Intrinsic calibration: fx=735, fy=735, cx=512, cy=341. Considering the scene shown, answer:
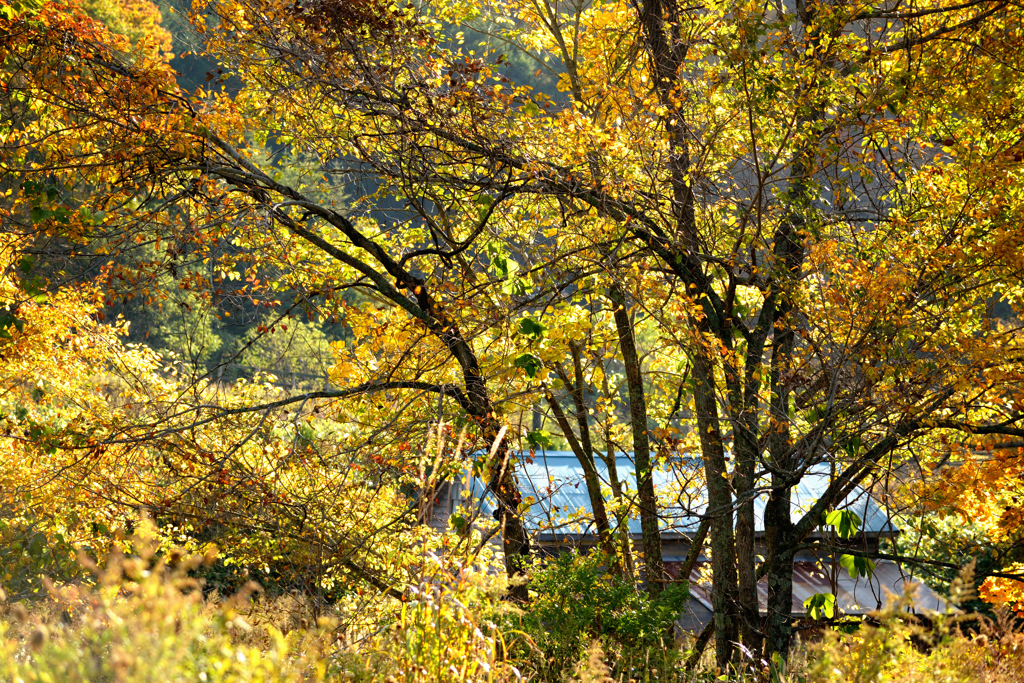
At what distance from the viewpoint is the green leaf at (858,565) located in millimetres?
4793

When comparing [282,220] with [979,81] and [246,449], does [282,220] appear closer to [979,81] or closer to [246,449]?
[246,449]

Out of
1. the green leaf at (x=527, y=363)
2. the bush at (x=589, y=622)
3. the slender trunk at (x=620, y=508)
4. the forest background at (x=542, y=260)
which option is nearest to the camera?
the bush at (x=589, y=622)

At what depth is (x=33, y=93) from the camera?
4.11 meters

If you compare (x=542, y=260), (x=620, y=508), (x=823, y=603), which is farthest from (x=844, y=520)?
(x=542, y=260)

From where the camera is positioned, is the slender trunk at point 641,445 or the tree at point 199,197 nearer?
the tree at point 199,197

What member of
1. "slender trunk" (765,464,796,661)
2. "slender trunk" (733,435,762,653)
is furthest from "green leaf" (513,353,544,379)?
"slender trunk" (765,464,796,661)

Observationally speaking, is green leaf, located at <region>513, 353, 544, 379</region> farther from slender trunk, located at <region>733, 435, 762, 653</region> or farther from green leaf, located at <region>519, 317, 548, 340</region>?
slender trunk, located at <region>733, 435, 762, 653</region>

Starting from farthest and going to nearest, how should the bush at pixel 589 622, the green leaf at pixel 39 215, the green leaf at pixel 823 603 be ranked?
the green leaf at pixel 823 603, the green leaf at pixel 39 215, the bush at pixel 589 622

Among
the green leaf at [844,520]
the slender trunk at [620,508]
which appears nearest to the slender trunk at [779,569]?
the green leaf at [844,520]

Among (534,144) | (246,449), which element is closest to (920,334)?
(534,144)

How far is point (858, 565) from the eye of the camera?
4.98 meters

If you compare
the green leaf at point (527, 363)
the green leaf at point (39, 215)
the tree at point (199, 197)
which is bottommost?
the green leaf at point (527, 363)

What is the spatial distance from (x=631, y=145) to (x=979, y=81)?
7.07 feet

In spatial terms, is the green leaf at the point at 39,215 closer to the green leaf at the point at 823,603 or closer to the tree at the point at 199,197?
the tree at the point at 199,197
